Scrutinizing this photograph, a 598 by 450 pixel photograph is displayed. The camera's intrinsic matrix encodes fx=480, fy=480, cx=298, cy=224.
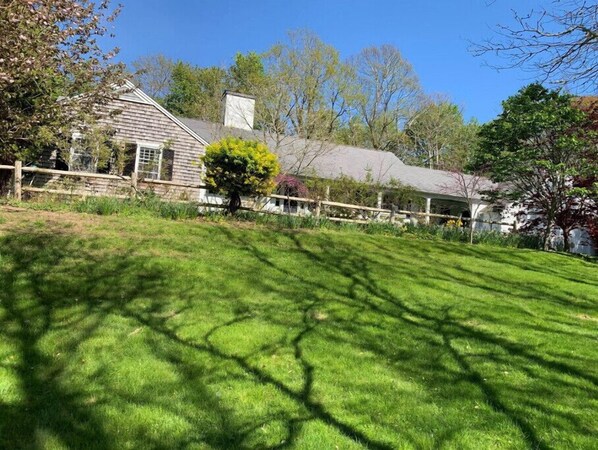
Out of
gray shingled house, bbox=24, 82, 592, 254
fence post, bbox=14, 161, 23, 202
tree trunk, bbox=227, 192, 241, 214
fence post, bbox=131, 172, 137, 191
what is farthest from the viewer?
gray shingled house, bbox=24, 82, 592, 254

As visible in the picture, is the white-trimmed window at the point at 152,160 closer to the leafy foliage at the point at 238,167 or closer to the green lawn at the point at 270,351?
the leafy foliage at the point at 238,167

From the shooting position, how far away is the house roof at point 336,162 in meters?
22.8

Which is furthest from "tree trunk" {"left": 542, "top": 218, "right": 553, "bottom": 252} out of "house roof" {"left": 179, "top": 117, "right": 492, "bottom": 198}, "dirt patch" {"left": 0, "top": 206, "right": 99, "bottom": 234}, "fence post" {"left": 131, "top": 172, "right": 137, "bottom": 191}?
"dirt patch" {"left": 0, "top": 206, "right": 99, "bottom": 234}

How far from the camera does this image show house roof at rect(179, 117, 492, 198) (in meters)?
22.8

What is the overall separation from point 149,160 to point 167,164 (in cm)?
69

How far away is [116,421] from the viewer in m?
3.32

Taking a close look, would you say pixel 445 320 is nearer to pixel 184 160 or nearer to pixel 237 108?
pixel 184 160

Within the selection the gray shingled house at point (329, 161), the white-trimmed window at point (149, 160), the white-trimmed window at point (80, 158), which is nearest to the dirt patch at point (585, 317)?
the gray shingled house at point (329, 161)

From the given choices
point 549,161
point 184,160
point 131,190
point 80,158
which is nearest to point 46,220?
point 131,190

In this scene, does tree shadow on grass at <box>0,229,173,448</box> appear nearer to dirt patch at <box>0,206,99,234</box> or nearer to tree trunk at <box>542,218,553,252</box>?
dirt patch at <box>0,206,99,234</box>

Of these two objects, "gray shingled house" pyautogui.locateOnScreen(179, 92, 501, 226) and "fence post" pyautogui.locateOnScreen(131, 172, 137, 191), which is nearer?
"fence post" pyautogui.locateOnScreen(131, 172, 137, 191)

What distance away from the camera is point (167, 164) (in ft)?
62.1

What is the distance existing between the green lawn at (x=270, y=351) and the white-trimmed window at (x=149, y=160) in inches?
378

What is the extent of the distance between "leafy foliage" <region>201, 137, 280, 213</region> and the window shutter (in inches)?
275
